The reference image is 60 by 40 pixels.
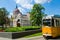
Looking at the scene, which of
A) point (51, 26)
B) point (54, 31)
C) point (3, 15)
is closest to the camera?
point (51, 26)

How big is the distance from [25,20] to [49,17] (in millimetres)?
68718

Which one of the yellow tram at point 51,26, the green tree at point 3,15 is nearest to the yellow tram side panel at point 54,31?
the yellow tram at point 51,26

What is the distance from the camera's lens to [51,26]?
76.8 feet

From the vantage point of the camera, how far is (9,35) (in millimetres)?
25141

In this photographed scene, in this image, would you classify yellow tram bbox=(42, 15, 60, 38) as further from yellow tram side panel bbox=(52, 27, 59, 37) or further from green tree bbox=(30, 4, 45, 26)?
green tree bbox=(30, 4, 45, 26)

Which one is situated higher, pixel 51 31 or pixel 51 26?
pixel 51 26

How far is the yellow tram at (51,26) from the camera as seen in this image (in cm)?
2344

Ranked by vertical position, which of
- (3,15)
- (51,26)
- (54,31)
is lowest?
(54,31)

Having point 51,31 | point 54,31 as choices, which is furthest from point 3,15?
point 51,31

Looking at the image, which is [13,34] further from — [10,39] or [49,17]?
[49,17]

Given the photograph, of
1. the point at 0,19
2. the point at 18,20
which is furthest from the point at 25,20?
the point at 0,19

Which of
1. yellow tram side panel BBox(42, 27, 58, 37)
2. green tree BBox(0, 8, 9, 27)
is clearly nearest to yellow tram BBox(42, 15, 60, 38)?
yellow tram side panel BBox(42, 27, 58, 37)

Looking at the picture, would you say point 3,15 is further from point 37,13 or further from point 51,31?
point 51,31

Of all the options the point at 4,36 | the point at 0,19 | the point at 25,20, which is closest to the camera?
the point at 4,36
